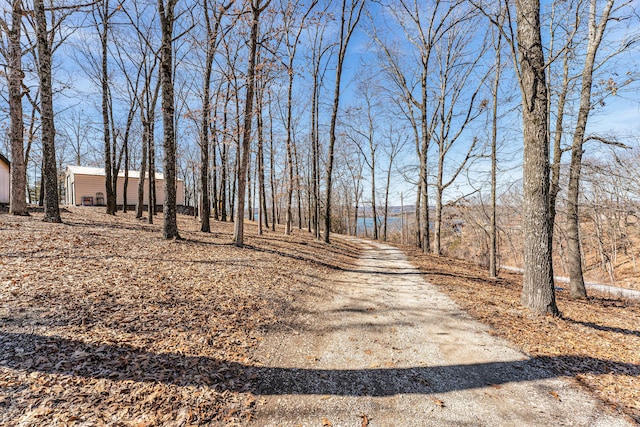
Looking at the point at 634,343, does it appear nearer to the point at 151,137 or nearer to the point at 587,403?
the point at 587,403

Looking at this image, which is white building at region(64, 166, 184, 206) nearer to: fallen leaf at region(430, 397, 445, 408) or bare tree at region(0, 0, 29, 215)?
bare tree at region(0, 0, 29, 215)

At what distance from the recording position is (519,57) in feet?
18.6

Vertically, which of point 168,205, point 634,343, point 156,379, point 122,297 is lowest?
point 634,343

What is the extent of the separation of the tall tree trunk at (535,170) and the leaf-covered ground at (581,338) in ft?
1.70

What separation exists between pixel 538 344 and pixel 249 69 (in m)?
10.1

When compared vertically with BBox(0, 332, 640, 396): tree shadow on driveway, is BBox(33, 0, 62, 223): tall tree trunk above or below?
above

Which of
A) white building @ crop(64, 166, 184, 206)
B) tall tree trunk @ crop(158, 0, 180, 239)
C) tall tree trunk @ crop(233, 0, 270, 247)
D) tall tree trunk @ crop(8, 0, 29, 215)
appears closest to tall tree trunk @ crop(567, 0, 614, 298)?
tall tree trunk @ crop(233, 0, 270, 247)

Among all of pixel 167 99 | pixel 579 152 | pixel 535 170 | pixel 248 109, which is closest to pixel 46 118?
pixel 167 99

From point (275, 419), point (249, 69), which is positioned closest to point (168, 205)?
point (249, 69)

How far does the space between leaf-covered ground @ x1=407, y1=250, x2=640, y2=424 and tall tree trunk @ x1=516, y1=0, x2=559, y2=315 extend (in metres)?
0.52

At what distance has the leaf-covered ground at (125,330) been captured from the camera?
2.46m

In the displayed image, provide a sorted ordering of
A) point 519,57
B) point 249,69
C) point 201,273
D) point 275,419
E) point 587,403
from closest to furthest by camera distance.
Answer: point 275,419 < point 587,403 < point 519,57 < point 201,273 < point 249,69

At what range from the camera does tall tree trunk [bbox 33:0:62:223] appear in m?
8.57

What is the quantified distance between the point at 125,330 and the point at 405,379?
3671mm
